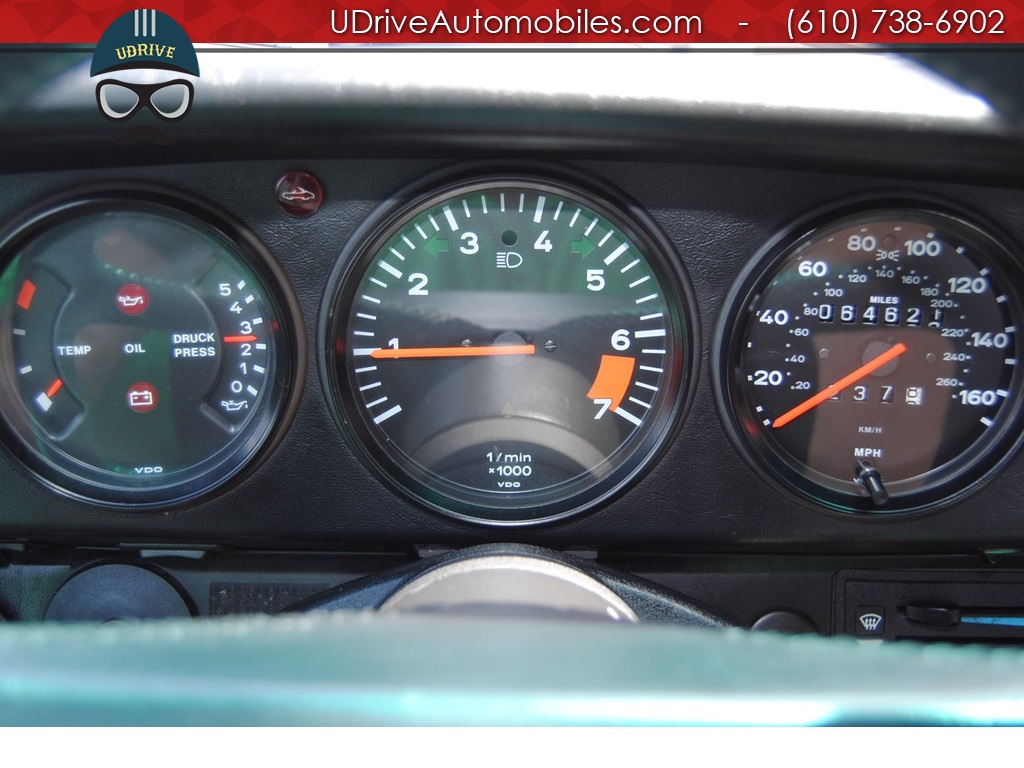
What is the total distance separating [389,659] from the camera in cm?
100

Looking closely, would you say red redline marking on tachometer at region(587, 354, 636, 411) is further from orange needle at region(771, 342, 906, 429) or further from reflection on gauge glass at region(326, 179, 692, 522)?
orange needle at region(771, 342, 906, 429)

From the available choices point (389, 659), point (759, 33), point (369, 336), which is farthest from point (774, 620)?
point (389, 659)

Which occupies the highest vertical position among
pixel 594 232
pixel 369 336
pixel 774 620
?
pixel 594 232

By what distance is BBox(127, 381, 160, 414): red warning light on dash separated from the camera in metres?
2.59

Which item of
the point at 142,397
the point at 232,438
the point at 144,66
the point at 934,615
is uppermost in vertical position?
the point at 144,66

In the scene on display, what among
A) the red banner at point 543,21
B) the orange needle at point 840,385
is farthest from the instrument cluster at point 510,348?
the red banner at point 543,21

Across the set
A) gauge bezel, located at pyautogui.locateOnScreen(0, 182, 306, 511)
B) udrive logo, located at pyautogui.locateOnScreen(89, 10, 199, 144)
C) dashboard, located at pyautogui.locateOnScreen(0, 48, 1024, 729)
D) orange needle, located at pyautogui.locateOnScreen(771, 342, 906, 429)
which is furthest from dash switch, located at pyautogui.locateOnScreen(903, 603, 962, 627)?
udrive logo, located at pyautogui.locateOnScreen(89, 10, 199, 144)

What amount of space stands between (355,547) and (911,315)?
1.50 metres

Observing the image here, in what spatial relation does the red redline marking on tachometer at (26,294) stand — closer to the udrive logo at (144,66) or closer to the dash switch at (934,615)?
the udrive logo at (144,66)

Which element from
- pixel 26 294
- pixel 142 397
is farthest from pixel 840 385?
pixel 26 294

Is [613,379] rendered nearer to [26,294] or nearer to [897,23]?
[897,23]

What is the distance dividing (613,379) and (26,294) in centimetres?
148

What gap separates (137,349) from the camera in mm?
2568

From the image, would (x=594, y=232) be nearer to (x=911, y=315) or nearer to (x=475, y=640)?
(x=911, y=315)
